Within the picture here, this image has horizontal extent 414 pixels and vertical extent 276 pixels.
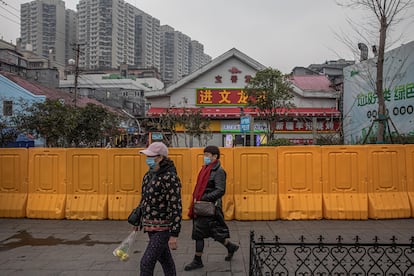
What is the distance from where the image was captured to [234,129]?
22.6 m

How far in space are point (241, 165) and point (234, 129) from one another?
49.8 ft

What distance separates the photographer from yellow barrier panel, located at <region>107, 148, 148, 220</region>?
753 centimetres

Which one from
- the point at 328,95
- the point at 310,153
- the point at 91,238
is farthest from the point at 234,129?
the point at 91,238

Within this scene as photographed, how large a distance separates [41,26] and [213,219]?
56856 mm

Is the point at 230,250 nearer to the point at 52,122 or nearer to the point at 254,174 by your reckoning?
the point at 254,174

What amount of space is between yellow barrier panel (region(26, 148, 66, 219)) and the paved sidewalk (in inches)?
12.0

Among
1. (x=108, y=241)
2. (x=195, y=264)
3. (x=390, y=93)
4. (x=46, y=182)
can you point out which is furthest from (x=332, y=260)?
(x=390, y=93)

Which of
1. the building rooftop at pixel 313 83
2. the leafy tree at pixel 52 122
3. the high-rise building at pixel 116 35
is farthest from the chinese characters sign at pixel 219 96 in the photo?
the high-rise building at pixel 116 35

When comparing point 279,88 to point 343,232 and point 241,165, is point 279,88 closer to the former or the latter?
point 241,165

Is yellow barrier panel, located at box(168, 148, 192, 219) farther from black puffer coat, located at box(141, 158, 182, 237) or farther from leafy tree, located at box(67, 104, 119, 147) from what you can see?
leafy tree, located at box(67, 104, 119, 147)

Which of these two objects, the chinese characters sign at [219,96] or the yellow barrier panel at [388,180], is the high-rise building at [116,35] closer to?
the chinese characters sign at [219,96]

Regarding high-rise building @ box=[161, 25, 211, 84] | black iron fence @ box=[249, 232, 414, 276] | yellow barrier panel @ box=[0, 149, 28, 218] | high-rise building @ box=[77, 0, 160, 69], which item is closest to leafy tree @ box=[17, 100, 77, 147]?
yellow barrier panel @ box=[0, 149, 28, 218]

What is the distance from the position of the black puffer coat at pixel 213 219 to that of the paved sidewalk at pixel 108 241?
16.5 inches

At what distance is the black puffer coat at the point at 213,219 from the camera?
189 inches
